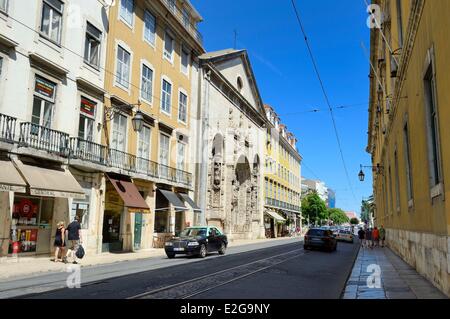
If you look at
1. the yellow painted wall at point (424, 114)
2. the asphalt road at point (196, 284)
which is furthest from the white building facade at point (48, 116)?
the yellow painted wall at point (424, 114)

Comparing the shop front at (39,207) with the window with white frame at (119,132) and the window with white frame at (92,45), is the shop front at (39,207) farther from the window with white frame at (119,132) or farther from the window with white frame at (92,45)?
the window with white frame at (92,45)

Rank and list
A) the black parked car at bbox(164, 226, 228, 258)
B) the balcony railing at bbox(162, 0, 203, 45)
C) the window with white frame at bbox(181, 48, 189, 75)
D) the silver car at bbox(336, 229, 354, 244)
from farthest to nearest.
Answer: the silver car at bbox(336, 229, 354, 244) → the window with white frame at bbox(181, 48, 189, 75) → the balcony railing at bbox(162, 0, 203, 45) → the black parked car at bbox(164, 226, 228, 258)

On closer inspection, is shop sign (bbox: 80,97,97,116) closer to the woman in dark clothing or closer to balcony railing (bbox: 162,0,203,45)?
the woman in dark clothing

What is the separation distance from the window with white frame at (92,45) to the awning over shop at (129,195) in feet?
20.7

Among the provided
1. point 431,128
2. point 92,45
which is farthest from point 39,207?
point 431,128

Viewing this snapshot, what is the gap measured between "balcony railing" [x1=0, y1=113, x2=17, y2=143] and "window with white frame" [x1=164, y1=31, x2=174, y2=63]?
15.7 metres

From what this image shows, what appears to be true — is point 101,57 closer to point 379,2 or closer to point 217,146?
point 379,2

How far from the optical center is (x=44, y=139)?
59.2ft

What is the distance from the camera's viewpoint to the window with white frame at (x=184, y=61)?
33.4m

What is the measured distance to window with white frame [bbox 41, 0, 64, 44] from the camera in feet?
61.9

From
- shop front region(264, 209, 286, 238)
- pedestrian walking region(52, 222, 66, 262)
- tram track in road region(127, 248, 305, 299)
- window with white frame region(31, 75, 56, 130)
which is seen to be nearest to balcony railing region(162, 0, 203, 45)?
window with white frame region(31, 75, 56, 130)

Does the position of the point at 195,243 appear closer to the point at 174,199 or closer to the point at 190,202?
the point at 174,199

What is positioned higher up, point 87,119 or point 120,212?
point 87,119

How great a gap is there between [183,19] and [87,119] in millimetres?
14971
